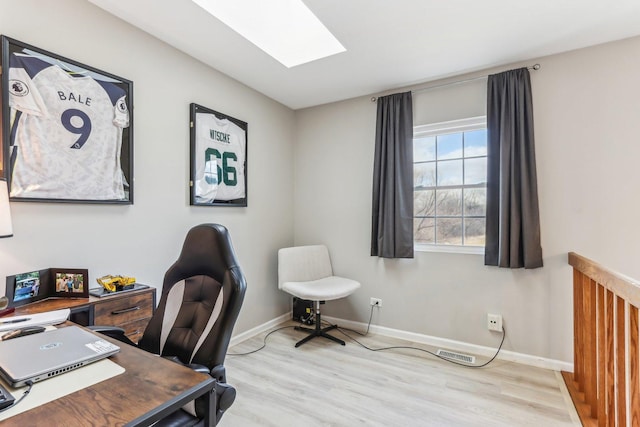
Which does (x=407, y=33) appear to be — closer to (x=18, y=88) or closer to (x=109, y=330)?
(x=18, y=88)

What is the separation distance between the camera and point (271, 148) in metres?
3.58

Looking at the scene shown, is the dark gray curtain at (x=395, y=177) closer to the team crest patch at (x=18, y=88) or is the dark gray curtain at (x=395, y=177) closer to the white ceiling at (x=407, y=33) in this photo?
the white ceiling at (x=407, y=33)

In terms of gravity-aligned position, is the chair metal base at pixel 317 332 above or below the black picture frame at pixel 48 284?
below

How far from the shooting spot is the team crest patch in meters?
1.63

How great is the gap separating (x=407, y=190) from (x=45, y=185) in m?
2.78

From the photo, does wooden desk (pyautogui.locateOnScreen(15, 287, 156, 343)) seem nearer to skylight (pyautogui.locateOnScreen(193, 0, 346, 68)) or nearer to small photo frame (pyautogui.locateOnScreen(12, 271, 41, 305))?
small photo frame (pyautogui.locateOnScreen(12, 271, 41, 305))

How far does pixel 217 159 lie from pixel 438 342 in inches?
107

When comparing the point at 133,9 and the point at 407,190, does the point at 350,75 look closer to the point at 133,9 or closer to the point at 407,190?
the point at 407,190

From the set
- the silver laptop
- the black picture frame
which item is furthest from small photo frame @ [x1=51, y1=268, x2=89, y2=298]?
the silver laptop

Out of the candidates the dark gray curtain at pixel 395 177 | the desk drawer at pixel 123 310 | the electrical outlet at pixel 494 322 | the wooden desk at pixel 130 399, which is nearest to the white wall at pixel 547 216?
the electrical outlet at pixel 494 322

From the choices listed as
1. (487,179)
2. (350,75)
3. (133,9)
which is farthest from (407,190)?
(133,9)

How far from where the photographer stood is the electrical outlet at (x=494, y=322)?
2.77m

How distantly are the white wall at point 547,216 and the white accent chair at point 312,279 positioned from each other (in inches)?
12.8

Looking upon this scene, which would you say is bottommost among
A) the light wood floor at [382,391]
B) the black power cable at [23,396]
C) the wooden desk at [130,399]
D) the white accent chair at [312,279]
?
the light wood floor at [382,391]
